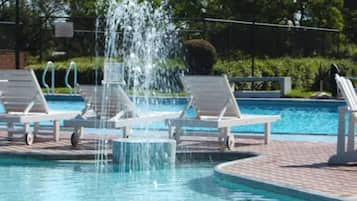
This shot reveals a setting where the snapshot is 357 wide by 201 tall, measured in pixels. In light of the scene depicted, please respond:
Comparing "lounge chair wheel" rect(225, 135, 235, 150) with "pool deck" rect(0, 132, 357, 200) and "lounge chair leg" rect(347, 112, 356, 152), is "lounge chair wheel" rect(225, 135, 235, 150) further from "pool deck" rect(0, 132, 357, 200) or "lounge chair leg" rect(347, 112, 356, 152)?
"lounge chair leg" rect(347, 112, 356, 152)

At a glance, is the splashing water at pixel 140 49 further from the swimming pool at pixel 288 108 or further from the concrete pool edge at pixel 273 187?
the concrete pool edge at pixel 273 187

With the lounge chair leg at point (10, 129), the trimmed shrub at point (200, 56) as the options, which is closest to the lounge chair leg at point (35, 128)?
the lounge chair leg at point (10, 129)

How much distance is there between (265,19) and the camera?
1401 inches

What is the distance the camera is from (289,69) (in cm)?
2558

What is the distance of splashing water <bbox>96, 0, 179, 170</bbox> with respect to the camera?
769 inches

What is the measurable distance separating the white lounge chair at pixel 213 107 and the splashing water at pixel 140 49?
562 cm

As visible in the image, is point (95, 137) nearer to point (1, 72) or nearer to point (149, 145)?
point (1, 72)

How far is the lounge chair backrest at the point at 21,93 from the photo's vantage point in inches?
385

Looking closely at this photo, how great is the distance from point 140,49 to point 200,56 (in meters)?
5.14

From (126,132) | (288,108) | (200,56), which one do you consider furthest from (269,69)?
(126,132)

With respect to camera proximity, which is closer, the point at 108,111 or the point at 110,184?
the point at 110,184

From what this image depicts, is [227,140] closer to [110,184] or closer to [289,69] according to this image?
[110,184]

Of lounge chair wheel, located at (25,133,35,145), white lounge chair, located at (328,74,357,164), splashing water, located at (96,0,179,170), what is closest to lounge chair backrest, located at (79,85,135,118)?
lounge chair wheel, located at (25,133,35,145)

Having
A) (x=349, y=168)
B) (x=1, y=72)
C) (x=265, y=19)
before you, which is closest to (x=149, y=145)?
(x=349, y=168)
